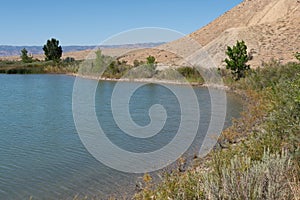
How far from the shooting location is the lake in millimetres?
8859

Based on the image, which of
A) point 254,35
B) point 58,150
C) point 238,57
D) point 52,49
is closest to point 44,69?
point 52,49

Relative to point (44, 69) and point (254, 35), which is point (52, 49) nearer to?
point (44, 69)

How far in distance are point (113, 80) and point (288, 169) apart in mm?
39506

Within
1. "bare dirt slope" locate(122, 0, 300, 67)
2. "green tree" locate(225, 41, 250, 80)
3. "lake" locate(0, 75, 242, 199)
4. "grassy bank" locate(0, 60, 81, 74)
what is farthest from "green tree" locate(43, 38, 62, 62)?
"lake" locate(0, 75, 242, 199)

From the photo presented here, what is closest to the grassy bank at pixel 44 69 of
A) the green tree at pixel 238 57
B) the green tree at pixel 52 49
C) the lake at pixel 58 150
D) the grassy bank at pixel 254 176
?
the green tree at pixel 52 49

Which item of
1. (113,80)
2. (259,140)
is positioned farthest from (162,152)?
(113,80)

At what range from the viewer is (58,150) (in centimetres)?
1216

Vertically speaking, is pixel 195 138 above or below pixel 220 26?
below

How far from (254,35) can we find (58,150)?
42.9 metres

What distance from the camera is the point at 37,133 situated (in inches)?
573

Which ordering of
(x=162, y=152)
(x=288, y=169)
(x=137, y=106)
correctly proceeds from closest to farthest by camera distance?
(x=288, y=169) → (x=162, y=152) → (x=137, y=106)

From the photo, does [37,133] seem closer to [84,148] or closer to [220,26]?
[84,148]

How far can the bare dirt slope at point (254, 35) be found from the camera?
44594 millimetres

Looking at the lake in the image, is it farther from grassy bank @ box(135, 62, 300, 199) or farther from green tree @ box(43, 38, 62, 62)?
green tree @ box(43, 38, 62, 62)
